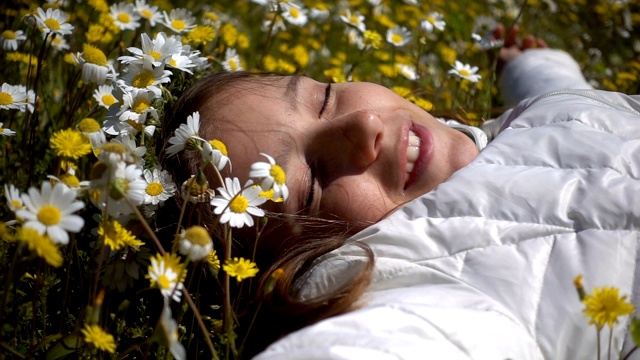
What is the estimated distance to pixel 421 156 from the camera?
169 centimetres

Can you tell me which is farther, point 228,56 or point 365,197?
point 228,56

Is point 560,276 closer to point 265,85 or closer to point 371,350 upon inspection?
point 371,350

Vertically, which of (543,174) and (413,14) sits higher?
(543,174)

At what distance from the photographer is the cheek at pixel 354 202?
156 centimetres

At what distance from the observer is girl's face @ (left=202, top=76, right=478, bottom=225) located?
5.13ft

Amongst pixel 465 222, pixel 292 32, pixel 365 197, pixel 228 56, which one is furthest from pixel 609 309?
pixel 292 32

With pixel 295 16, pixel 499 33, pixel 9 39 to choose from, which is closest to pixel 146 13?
pixel 9 39

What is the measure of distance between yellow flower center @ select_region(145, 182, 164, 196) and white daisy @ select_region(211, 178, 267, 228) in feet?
0.55

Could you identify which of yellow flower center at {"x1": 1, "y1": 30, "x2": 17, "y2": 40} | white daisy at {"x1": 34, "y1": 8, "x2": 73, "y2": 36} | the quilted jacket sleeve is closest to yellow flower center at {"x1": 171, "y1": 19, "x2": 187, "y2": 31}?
white daisy at {"x1": 34, "y1": 8, "x2": 73, "y2": 36}

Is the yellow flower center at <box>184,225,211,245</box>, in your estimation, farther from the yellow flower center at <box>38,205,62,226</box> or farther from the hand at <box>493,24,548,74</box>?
the hand at <box>493,24,548,74</box>

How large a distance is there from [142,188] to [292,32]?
2.54 m

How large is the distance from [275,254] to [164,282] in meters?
0.58

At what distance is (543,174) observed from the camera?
1.50m

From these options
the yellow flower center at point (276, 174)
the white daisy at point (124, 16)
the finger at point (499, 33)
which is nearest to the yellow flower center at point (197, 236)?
the yellow flower center at point (276, 174)
